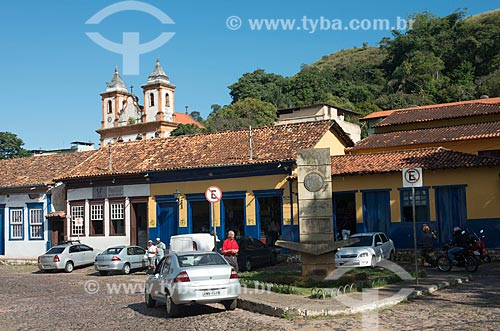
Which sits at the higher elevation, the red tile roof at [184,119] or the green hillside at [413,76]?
the green hillside at [413,76]

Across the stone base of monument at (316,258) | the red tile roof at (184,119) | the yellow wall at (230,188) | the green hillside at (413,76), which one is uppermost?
the green hillside at (413,76)

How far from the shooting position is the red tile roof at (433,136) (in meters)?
32.5

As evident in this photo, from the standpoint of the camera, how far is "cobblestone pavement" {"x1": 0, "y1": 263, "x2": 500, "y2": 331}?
1077 cm

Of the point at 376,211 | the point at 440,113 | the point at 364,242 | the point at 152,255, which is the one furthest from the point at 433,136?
the point at 152,255

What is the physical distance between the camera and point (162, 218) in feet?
100

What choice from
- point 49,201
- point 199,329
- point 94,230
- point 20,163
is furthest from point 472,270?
point 20,163

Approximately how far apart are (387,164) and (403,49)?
65.7 metres

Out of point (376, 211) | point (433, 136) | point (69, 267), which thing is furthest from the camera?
point (433, 136)

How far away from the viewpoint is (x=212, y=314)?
13.0 metres

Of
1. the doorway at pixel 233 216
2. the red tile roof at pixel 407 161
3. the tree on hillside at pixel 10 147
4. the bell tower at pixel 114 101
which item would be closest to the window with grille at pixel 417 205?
the red tile roof at pixel 407 161

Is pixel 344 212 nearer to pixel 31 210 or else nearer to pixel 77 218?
pixel 77 218

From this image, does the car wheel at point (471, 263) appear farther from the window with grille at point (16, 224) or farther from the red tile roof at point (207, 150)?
the window with grille at point (16, 224)

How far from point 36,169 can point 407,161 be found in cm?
2374

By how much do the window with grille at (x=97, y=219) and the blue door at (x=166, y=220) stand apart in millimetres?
3587
